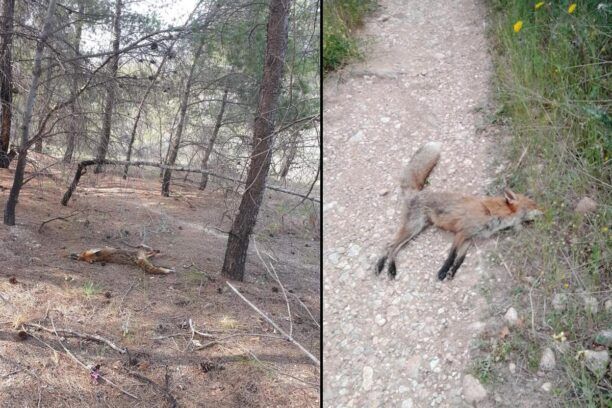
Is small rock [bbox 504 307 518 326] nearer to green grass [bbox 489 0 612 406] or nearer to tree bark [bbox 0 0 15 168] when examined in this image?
green grass [bbox 489 0 612 406]

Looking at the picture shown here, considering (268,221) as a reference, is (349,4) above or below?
above

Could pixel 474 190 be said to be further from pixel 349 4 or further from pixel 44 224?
pixel 44 224

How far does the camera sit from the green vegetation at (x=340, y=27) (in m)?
2.96

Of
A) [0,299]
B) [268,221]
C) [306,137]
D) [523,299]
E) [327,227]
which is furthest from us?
[268,221]

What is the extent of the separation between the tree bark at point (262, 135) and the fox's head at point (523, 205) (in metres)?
1.79

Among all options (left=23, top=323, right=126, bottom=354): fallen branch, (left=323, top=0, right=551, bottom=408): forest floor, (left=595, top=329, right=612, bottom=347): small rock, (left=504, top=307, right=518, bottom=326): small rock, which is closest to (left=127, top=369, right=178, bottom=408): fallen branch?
(left=23, top=323, right=126, bottom=354): fallen branch

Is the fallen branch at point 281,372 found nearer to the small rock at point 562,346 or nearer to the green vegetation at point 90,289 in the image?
the green vegetation at point 90,289

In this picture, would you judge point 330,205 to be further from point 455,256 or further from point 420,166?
point 455,256

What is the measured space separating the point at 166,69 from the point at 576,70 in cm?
341

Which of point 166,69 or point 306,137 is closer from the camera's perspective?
point 306,137

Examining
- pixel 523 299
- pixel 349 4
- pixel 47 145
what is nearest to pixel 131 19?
pixel 47 145

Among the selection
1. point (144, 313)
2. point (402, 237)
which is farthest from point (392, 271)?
point (144, 313)

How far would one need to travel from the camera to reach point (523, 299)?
1.60m

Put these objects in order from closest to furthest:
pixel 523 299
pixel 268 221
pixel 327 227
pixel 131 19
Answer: pixel 523 299, pixel 327 227, pixel 131 19, pixel 268 221
